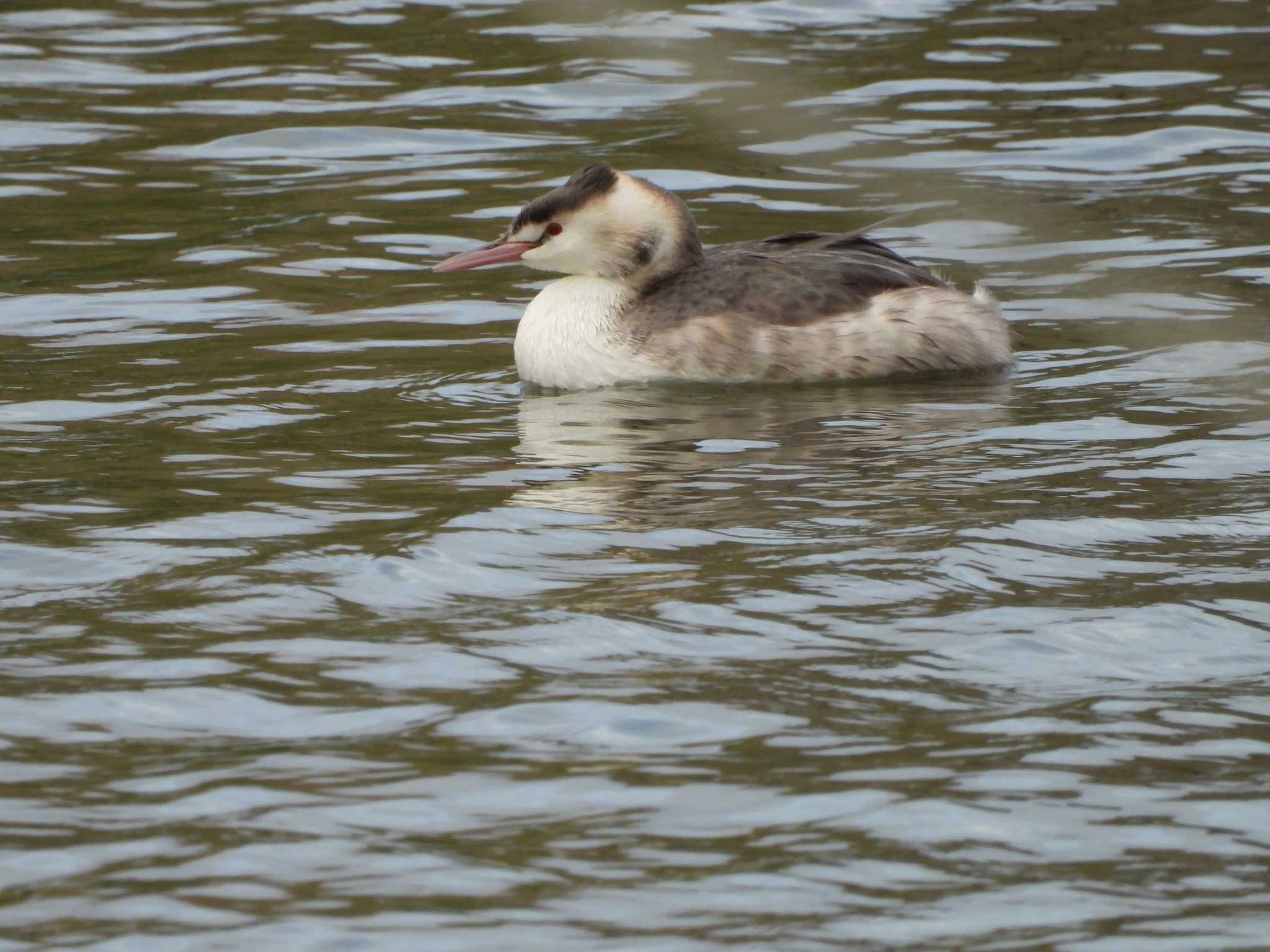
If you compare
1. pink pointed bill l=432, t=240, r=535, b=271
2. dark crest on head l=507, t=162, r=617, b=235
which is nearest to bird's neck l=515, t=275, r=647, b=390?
pink pointed bill l=432, t=240, r=535, b=271

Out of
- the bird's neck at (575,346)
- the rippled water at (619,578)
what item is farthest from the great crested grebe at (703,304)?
the rippled water at (619,578)

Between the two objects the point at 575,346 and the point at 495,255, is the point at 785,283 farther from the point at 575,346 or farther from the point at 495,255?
the point at 495,255

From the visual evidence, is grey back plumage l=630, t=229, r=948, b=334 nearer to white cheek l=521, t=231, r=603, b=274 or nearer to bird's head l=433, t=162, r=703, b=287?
bird's head l=433, t=162, r=703, b=287

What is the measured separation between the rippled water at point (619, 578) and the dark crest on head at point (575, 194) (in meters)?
0.76

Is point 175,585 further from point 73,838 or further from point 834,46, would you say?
point 834,46

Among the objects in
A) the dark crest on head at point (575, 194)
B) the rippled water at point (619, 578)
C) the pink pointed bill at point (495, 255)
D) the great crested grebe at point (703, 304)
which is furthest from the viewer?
the pink pointed bill at point (495, 255)

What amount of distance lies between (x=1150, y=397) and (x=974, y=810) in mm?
4353

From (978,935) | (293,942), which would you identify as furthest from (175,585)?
(978,935)

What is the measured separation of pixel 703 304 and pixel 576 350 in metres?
0.59

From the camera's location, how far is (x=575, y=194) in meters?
9.76

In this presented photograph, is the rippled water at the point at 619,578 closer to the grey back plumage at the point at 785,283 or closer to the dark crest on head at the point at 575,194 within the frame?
the grey back plumage at the point at 785,283

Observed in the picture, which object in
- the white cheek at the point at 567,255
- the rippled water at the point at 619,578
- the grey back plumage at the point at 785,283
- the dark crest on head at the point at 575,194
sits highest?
the dark crest on head at the point at 575,194

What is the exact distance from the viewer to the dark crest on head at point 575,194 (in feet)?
32.0

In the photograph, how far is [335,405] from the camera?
354 inches
